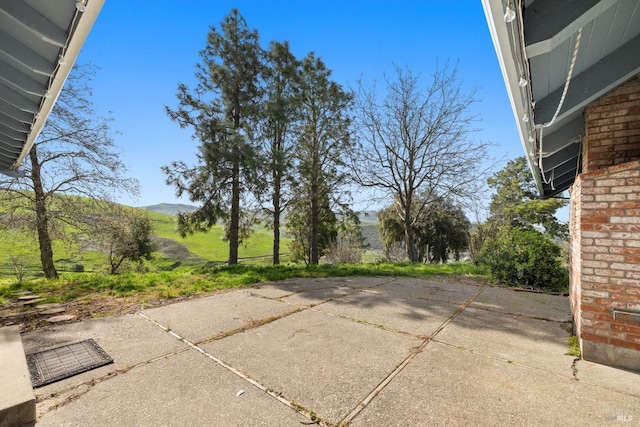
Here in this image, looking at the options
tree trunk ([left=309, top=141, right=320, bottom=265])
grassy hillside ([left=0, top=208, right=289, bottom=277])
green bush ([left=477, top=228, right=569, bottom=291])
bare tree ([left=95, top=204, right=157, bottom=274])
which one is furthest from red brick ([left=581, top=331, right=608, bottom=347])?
bare tree ([left=95, top=204, right=157, bottom=274])

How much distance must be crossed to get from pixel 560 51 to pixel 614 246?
173cm

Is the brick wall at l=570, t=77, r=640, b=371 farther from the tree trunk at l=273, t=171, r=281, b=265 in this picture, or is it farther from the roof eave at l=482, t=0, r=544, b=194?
the tree trunk at l=273, t=171, r=281, b=265

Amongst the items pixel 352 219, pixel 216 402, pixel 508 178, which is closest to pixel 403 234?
pixel 352 219

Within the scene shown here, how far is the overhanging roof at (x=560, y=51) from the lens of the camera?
162 cm

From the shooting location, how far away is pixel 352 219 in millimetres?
11555

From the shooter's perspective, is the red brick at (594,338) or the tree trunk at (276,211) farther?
the tree trunk at (276,211)

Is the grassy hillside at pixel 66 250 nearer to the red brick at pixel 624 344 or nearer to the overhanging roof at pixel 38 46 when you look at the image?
the overhanging roof at pixel 38 46

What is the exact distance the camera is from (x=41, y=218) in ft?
28.1

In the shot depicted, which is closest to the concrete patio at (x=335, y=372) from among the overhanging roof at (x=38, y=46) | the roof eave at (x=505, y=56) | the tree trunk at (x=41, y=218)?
the roof eave at (x=505, y=56)

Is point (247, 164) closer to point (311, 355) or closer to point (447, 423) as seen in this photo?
point (311, 355)

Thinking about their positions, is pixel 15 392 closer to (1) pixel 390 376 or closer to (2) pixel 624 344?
(1) pixel 390 376

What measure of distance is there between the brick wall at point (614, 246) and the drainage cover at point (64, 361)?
454 centimetres

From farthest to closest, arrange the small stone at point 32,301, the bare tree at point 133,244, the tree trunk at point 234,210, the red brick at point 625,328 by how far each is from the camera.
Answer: the bare tree at point 133,244, the tree trunk at point 234,210, the small stone at point 32,301, the red brick at point 625,328

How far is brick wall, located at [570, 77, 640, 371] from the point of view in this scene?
85.7 inches
